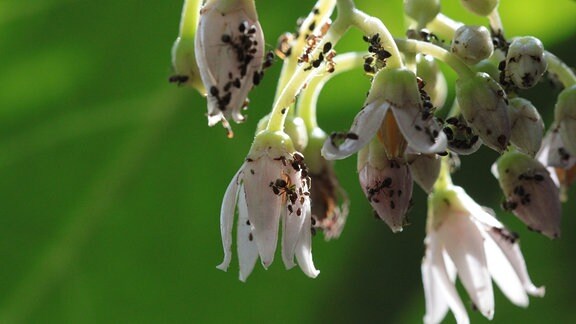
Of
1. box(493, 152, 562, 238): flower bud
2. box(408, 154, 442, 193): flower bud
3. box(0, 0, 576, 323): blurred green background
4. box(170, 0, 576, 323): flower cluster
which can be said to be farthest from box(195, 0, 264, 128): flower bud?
box(0, 0, 576, 323): blurred green background

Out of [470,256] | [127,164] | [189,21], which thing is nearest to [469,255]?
[470,256]

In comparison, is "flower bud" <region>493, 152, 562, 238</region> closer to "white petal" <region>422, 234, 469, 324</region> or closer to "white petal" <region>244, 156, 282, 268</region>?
"white petal" <region>422, 234, 469, 324</region>

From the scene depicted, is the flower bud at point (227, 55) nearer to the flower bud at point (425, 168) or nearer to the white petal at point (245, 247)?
the white petal at point (245, 247)

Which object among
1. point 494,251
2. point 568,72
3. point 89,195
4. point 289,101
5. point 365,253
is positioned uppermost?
point 289,101

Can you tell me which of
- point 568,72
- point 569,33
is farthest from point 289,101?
point 569,33

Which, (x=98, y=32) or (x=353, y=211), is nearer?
(x=98, y=32)

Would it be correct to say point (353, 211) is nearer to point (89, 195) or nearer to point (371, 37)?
point (89, 195)
